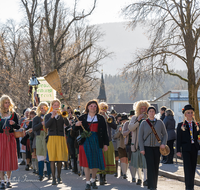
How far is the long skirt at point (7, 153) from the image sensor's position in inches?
326

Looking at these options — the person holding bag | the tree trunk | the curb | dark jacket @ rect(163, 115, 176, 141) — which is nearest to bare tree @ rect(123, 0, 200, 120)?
the tree trunk

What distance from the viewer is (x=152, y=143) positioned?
7730mm

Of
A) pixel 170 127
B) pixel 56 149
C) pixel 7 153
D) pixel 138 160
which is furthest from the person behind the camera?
pixel 170 127

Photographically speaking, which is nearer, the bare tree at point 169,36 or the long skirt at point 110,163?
the long skirt at point 110,163

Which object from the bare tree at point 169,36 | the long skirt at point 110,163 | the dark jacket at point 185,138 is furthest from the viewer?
the bare tree at point 169,36

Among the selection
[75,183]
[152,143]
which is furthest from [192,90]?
[152,143]

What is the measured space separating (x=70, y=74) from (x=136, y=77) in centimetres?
1743

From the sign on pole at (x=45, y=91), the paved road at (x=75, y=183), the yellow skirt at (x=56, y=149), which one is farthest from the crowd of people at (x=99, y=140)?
the sign on pole at (x=45, y=91)

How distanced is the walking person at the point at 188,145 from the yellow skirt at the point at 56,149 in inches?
110

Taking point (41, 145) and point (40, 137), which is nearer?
point (41, 145)

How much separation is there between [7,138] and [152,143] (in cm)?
324

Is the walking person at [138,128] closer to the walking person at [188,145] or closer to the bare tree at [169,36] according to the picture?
the walking person at [188,145]

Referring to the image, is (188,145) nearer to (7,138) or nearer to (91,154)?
(91,154)

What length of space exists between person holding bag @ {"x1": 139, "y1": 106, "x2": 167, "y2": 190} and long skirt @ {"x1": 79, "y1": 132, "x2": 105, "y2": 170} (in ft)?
3.18
